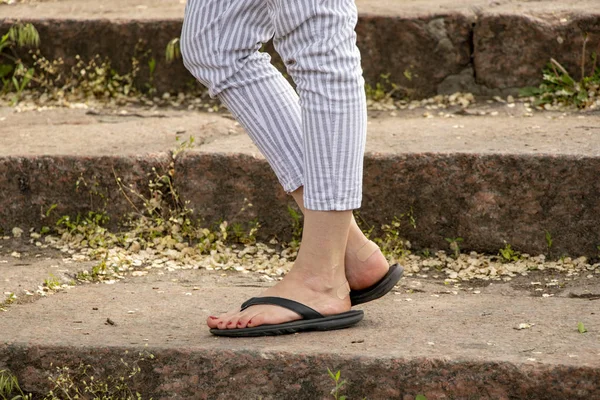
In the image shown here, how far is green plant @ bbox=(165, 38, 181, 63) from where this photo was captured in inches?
135

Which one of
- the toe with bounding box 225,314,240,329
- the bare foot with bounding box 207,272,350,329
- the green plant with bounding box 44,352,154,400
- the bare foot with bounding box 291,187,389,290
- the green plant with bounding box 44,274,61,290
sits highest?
the bare foot with bounding box 291,187,389,290

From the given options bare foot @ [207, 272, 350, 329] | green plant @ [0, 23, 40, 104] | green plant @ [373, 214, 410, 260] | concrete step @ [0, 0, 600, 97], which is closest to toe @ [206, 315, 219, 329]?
bare foot @ [207, 272, 350, 329]

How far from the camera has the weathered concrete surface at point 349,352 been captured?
4.96 feet

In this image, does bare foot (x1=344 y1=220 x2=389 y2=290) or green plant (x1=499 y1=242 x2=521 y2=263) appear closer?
bare foot (x1=344 y1=220 x2=389 y2=290)

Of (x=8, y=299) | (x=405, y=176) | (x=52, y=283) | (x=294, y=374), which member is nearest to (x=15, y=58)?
(x=52, y=283)

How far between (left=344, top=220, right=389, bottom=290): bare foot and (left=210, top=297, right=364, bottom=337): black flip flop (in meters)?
0.09

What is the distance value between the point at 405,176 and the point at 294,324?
933mm

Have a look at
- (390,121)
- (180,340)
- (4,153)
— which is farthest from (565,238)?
(4,153)

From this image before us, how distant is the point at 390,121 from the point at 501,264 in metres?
0.85

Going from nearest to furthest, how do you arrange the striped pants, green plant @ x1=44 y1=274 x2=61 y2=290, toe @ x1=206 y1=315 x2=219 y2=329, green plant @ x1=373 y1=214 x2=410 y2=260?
the striped pants < toe @ x1=206 y1=315 x2=219 y2=329 < green plant @ x1=44 y1=274 x2=61 y2=290 < green plant @ x1=373 y1=214 x2=410 y2=260

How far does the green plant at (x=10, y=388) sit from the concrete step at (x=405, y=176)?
1.05m

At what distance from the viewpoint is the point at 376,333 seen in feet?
5.68

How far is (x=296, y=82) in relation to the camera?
66.9 inches

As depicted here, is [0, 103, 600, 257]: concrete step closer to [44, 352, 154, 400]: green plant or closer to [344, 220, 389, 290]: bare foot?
[344, 220, 389, 290]: bare foot
